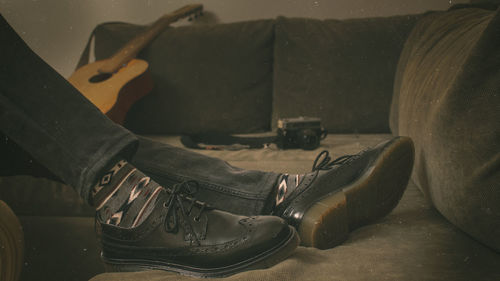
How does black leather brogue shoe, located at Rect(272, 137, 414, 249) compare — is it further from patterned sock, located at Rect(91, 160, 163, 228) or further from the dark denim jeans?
patterned sock, located at Rect(91, 160, 163, 228)

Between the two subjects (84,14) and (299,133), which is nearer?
(299,133)

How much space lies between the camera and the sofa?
0.51m

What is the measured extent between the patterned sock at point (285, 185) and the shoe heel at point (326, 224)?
0.22ft

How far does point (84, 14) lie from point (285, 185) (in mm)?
1802

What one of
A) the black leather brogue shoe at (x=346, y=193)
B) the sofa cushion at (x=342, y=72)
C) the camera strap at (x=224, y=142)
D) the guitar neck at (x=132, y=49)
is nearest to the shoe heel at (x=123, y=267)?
the black leather brogue shoe at (x=346, y=193)

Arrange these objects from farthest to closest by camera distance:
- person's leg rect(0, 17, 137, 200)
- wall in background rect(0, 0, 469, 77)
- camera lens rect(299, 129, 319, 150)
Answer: wall in background rect(0, 0, 469, 77)
camera lens rect(299, 129, 319, 150)
person's leg rect(0, 17, 137, 200)

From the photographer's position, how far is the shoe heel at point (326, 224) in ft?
1.84

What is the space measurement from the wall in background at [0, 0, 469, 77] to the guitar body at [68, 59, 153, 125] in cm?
57

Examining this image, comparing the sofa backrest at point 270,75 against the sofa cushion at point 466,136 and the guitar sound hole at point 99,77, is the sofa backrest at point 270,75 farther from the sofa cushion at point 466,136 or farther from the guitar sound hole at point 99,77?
the sofa cushion at point 466,136

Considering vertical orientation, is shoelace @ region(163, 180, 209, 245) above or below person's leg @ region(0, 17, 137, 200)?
below

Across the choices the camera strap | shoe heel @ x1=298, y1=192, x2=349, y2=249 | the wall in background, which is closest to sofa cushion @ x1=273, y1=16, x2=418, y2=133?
the camera strap

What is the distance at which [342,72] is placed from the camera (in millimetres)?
1364

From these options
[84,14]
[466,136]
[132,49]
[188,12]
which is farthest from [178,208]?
[84,14]

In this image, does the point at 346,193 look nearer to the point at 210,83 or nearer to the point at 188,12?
the point at 210,83
